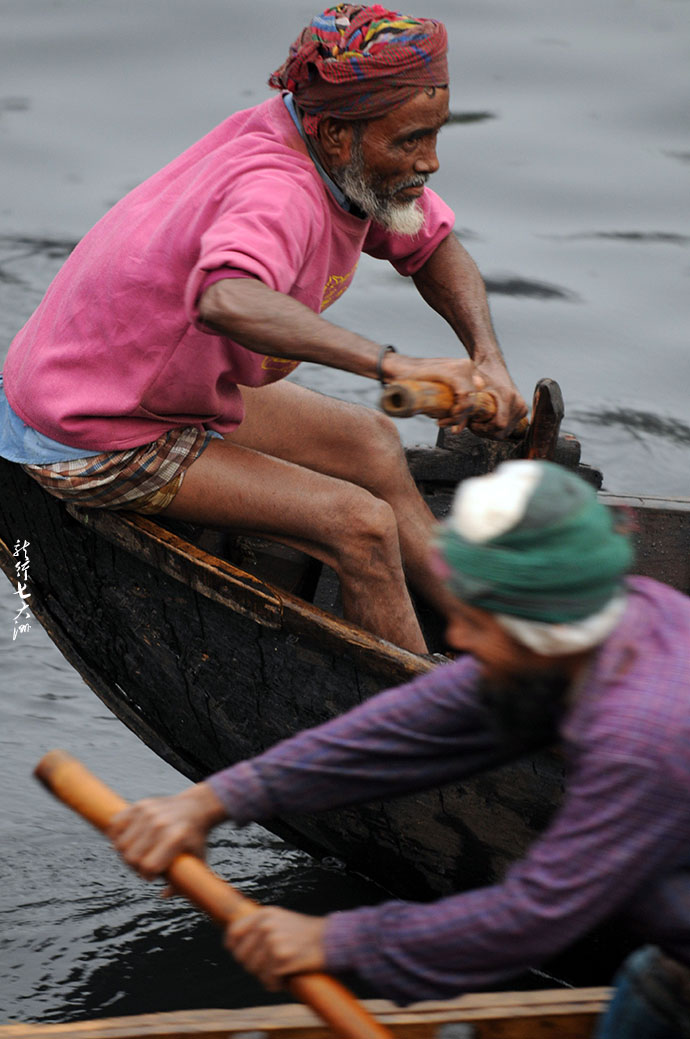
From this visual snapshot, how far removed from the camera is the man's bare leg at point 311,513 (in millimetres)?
2916

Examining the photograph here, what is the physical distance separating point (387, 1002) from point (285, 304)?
3.99 ft

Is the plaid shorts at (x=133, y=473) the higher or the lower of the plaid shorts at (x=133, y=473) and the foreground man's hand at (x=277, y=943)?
the higher

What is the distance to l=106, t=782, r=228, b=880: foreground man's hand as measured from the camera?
71.6 inches

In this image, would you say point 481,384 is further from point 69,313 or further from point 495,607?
point 495,607

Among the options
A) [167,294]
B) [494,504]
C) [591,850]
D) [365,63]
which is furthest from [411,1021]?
[365,63]

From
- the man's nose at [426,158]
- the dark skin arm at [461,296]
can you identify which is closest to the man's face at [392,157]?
the man's nose at [426,158]

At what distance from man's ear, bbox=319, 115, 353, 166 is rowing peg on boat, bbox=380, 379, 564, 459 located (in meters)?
0.53

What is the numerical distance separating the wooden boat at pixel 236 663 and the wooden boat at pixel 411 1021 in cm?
60

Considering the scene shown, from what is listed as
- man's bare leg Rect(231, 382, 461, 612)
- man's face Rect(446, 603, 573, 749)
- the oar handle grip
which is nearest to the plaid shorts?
man's bare leg Rect(231, 382, 461, 612)

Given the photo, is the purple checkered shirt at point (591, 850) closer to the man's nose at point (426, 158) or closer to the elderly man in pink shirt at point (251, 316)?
the elderly man in pink shirt at point (251, 316)

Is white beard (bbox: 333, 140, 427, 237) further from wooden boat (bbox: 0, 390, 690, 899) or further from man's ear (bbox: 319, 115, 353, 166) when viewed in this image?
wooden boat (bbox: 0, 390, 690, 899)

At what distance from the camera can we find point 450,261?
338 cm

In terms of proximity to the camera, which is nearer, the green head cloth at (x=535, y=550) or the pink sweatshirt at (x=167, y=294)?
the green head cloth at (x=535, y=550)

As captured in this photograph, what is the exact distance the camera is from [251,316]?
2512 millimetres
